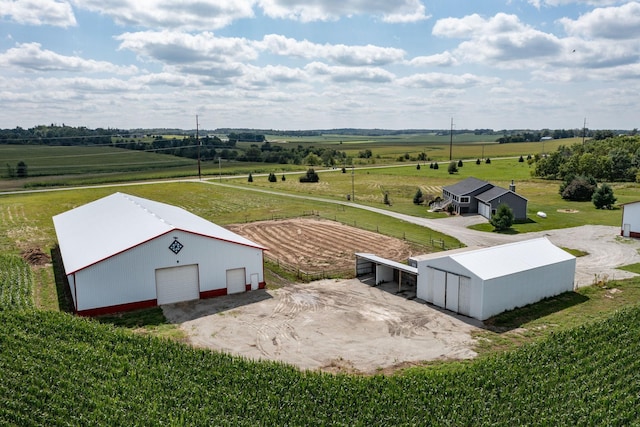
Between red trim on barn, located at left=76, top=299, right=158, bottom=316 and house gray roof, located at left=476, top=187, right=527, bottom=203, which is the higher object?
house gray roof, located at left=476, top=187, right=527, bottom=203

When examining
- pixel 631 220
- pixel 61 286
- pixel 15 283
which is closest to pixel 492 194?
pixel 631 220

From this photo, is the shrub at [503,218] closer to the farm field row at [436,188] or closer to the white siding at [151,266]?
the farm field row at [436,188]

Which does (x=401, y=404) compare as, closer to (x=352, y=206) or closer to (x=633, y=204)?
(x=633, y=204)

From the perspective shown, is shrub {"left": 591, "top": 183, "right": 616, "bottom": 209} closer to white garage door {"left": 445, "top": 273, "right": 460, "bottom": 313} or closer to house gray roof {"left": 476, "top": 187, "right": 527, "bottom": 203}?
house gray roof {"left": 476, "top": 187, "right": 527, "bottom": 203}

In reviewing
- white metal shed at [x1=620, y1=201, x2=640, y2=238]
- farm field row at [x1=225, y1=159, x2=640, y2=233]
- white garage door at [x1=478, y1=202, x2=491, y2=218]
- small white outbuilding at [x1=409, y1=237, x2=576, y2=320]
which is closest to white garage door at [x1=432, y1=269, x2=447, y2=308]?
small white outbuilding at [x1=409, y1=237, x2=576, y2=320]

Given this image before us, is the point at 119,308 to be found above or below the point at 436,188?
below

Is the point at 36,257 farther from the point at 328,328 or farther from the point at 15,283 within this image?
the point at 328,328
